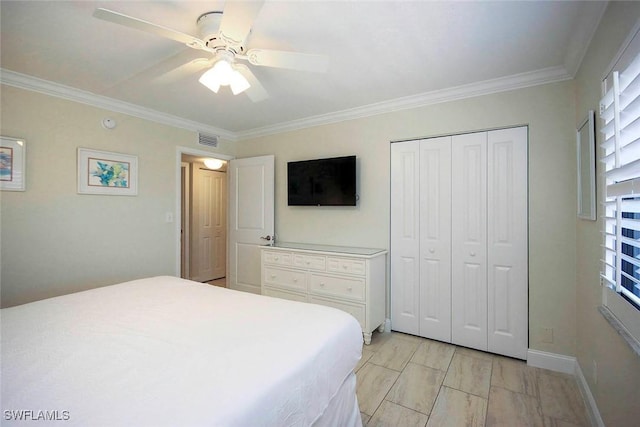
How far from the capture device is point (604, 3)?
4.82 feet

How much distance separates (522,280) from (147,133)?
4.14 metres

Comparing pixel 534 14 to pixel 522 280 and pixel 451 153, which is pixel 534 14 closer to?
pixel 451 153

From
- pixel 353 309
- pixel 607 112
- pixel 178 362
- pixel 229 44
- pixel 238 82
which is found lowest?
pixel 353 309

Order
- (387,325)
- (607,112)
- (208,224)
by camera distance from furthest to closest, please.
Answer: (208,224) → (387,325) → (607,112)

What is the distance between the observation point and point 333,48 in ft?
6.43

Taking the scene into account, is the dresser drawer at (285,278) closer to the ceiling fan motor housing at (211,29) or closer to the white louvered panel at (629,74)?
the ceiling fan motor housing at (211,29)

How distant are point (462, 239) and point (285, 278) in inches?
75.9

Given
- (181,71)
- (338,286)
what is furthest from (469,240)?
(181,71)

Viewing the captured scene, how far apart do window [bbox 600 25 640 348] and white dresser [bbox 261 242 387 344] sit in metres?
1.67

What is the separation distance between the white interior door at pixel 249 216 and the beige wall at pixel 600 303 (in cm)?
311

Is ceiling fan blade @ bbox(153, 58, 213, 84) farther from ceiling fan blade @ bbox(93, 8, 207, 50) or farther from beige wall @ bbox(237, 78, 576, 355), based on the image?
beige wall @ bbox(237, 78, 576, 355)

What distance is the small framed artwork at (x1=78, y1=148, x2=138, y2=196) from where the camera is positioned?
9.05ft

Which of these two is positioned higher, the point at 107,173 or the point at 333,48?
the point at 333,48

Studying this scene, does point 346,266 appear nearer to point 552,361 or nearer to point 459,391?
point 459,391
